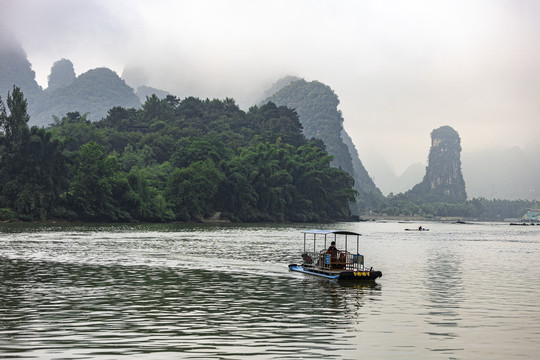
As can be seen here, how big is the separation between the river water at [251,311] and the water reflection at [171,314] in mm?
47

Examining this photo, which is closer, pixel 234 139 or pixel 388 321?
pixel 388 321

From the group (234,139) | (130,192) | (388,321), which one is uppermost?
(234,139)

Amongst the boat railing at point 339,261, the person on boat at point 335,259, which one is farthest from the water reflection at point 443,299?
the person on boat at point 335,259

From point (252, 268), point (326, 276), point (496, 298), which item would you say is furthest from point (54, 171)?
point (496, 298)

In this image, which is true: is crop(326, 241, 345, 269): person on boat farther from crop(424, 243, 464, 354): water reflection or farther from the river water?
crop(424, 243, 464, 354): water reflection

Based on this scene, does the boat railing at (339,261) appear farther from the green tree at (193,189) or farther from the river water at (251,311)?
the green tree at (193,189)

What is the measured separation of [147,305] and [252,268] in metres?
16.2

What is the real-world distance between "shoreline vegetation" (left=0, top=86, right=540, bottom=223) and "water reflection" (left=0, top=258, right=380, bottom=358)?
238 ft

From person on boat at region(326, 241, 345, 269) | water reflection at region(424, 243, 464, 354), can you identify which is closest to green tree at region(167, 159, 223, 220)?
water reflection at region(424, 243, 464, 354)

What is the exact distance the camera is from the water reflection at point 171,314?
1557cm

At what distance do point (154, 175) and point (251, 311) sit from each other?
115 metres

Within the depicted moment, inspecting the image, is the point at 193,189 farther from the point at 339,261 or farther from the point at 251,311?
the point at 251,311

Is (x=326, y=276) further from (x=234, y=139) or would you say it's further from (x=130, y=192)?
(x=234, y=139)

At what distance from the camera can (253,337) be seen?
17.0 meters
